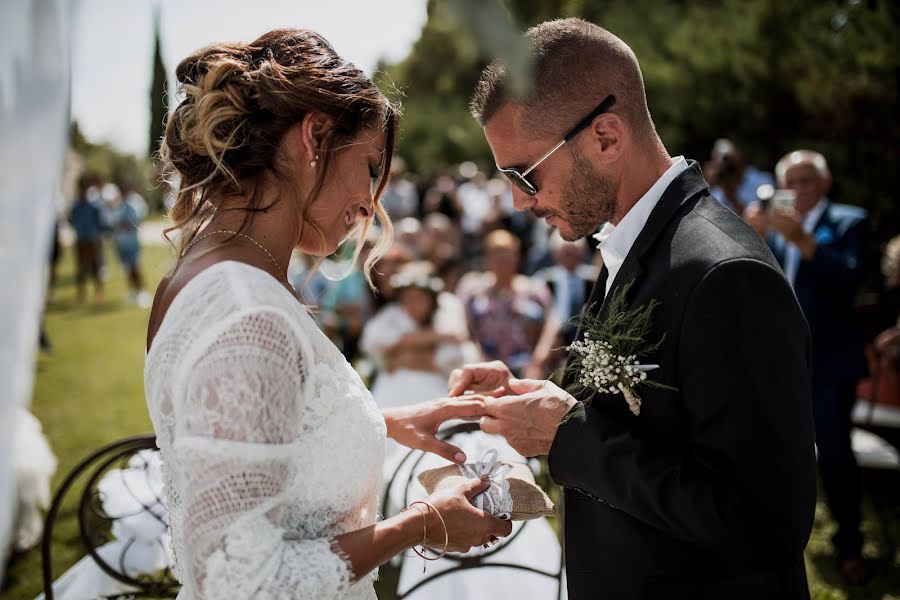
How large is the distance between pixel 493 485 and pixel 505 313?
4426 millimetres

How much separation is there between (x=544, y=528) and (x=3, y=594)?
317 centimetres

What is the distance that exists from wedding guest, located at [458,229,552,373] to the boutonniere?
436cm

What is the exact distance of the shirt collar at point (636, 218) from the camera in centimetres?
195

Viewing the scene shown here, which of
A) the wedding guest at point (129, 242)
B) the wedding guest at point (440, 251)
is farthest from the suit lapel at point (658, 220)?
the wedding guest at point (129, 242)

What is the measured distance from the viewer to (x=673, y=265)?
5.63ft

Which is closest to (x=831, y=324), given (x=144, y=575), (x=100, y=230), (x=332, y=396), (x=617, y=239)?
(x=617, y=239)

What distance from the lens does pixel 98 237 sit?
15.3 metres

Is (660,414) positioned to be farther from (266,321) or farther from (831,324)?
(831,324)

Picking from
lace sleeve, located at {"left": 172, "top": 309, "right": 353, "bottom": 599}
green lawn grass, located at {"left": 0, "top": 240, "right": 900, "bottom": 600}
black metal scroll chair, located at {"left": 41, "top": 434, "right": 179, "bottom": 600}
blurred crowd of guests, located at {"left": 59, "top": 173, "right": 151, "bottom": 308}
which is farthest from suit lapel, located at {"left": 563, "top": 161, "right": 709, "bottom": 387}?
blurred crowd of guests, located at {"left": 59, "top": 173, "right": 151, "bottom": 308}

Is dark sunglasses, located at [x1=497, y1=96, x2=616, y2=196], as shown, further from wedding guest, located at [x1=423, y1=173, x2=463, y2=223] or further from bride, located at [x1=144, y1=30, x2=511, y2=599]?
wedding guest, located at [x1=423, y1=173, x2=463, y2=223]

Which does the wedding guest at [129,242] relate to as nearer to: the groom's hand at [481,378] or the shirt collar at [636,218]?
the groom's hand at [481,378]

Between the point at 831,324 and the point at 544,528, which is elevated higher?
the point at 831,324

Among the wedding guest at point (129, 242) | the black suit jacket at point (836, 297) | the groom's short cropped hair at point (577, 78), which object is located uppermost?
the groom's short cropped hair at point (577, 78)

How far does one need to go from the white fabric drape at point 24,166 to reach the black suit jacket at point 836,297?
14.2 feet
